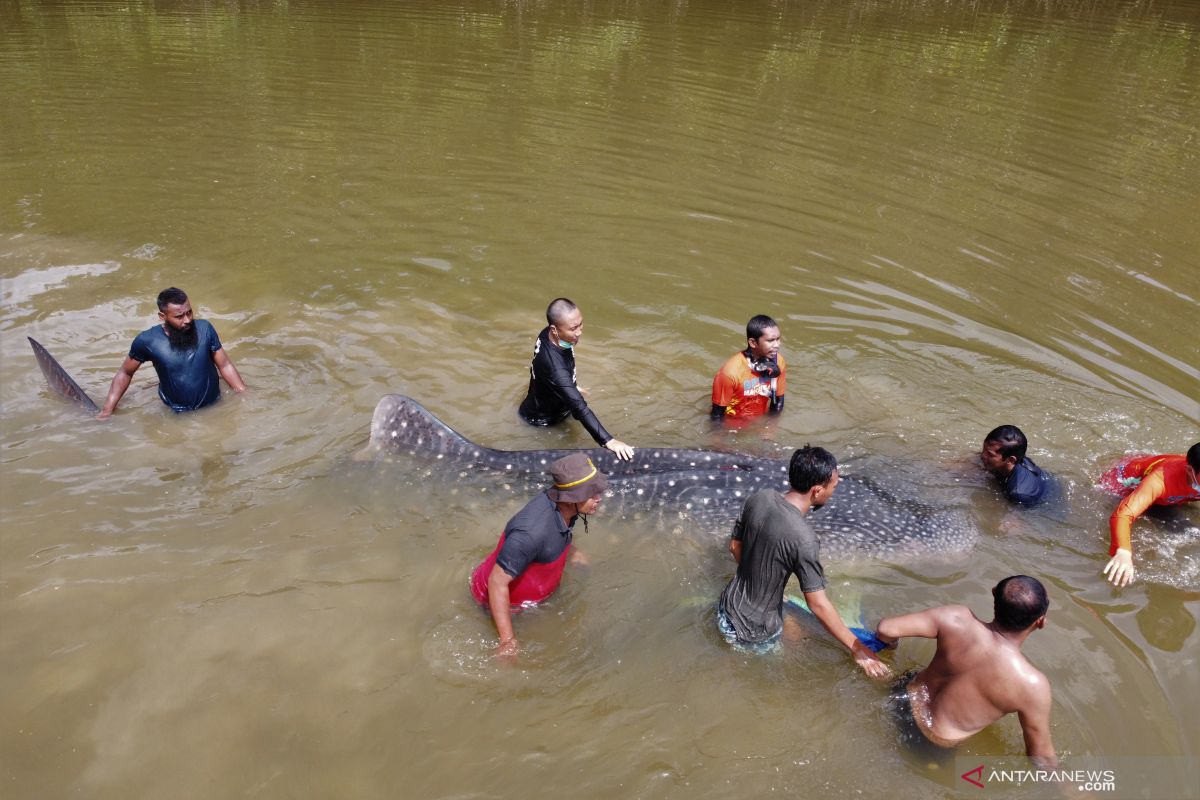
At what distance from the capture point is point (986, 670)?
13.4ft

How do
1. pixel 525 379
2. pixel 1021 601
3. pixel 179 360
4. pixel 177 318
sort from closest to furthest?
1. pixel 1021 601
2. pixel 177 318
3. pixel 179 360
4. pixel 525 379

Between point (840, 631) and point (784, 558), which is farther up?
point (784, 558)

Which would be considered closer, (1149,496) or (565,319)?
(1149,496)

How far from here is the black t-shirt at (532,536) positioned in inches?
183

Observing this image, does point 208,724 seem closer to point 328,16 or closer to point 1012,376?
point 1012,376

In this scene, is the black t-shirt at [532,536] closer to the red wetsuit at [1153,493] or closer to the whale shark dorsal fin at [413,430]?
the whale shark dorsal fin at [413,430]

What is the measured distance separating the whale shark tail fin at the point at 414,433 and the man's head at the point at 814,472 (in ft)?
9.17

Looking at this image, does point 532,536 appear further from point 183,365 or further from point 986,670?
point 183,365

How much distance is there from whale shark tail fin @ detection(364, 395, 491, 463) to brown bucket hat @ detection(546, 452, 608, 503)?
80.7 inches

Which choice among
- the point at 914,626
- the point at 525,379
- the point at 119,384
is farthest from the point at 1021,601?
the point at 119,384

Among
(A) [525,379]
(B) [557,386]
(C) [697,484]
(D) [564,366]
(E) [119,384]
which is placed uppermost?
(D) [564,366]

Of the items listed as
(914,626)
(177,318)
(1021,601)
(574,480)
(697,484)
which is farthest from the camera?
(177,318)

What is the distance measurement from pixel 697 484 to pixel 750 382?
145cm

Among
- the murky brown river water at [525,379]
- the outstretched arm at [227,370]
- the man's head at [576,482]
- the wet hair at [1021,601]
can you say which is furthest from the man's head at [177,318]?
the wet hair at [1021,601]
